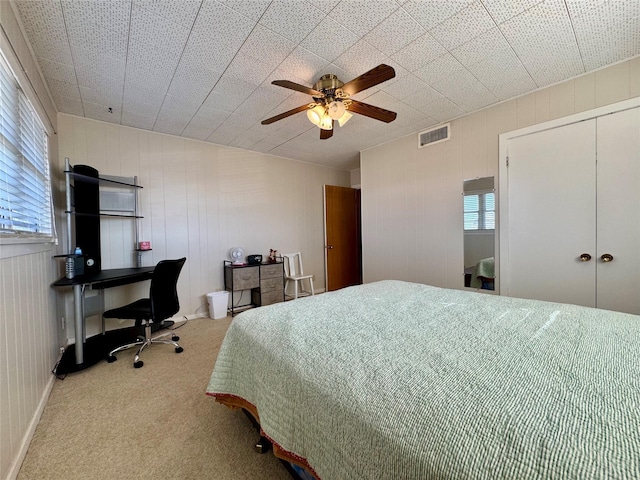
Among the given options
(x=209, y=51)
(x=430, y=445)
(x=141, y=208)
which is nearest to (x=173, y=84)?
(x=209, y=51)

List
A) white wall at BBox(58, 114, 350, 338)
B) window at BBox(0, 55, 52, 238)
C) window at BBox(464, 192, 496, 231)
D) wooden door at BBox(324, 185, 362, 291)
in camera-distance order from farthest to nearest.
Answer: wooden door at BBox(324, 185, 362, 291) → white wall at BBox(58, 114, 350, 338) → window at BBox(464, 192, 496, 231) → window at BBox(0, 55, 52, 238)

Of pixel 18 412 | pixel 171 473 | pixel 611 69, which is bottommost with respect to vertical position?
pixel 171 473

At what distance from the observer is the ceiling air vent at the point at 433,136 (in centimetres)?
314

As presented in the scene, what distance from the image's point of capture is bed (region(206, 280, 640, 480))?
22.8 inches

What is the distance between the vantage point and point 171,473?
127cm

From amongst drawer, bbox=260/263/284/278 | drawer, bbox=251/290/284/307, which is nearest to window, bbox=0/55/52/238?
drawer, bbox=260/263/284/278

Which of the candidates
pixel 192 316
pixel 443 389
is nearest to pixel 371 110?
pixel 443 389

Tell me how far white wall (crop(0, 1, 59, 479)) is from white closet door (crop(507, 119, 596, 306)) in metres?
3.86

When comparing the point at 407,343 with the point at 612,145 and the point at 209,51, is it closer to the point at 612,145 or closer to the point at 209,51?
the point at 209,51

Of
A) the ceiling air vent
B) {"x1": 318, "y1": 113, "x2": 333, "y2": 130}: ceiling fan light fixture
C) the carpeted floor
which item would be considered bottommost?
the carpeted floor

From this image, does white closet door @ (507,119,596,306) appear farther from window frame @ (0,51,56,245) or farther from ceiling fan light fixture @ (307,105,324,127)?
window frame @ (0,51,56,245)

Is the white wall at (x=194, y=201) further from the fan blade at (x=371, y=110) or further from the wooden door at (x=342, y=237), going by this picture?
the fan blade at (x=371, y=110)

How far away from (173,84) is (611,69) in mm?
3728

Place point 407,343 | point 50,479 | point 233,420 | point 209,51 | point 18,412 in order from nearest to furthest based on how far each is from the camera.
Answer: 1. point 407,343
2. point 50,479
3. point 18,412
4. point 233,420
5. point 209,51
